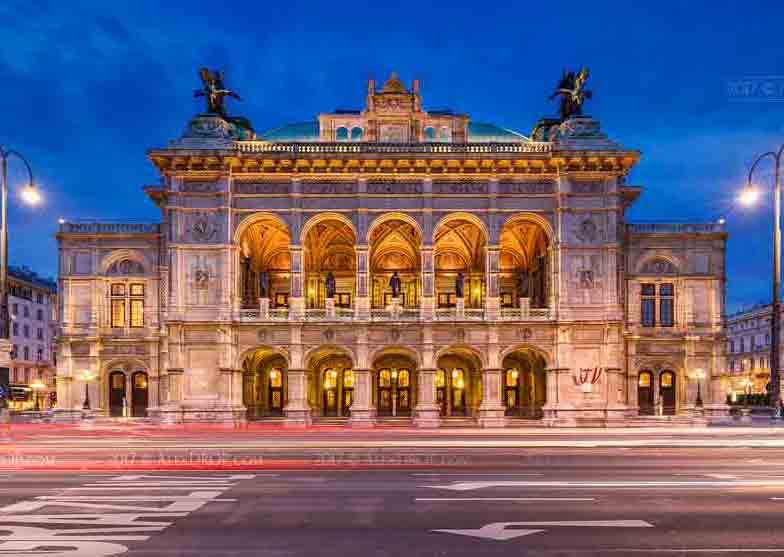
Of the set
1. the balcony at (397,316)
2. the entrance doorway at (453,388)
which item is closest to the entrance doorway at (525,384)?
the entrance doorway at (453,388)

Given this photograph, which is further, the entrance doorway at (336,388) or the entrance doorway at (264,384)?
the entrance doorway at (336,388)

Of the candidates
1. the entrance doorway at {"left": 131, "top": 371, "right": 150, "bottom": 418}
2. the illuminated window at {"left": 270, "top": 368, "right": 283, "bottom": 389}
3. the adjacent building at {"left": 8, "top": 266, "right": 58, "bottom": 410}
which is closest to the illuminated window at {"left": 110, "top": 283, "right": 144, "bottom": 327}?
the entrance doorway at {"left": 131, "top": 371, "right": 150, "bottom": 418}

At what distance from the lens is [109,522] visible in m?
14.6

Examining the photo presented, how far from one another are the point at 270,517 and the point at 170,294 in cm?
3809

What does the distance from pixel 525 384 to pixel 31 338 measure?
6166 centimetres

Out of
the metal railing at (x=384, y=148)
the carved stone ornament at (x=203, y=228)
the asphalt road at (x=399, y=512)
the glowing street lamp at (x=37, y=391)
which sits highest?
the metal railing at (x=384, y=148)

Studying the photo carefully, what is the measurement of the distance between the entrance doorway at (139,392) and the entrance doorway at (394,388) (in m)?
15.7

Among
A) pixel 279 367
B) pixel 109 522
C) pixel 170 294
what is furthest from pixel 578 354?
pixel 109 522

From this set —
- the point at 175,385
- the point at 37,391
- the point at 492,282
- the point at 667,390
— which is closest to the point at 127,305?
the point at 175,385

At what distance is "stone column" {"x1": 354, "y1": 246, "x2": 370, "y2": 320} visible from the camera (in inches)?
2028

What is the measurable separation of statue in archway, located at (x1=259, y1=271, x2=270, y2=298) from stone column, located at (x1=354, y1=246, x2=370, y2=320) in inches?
368

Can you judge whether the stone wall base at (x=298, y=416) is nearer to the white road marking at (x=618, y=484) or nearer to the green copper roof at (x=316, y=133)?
the green copper roof at (x=316, y=133)

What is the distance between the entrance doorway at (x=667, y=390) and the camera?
183 ft

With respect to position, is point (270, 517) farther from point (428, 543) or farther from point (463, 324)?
point (463, 324)
